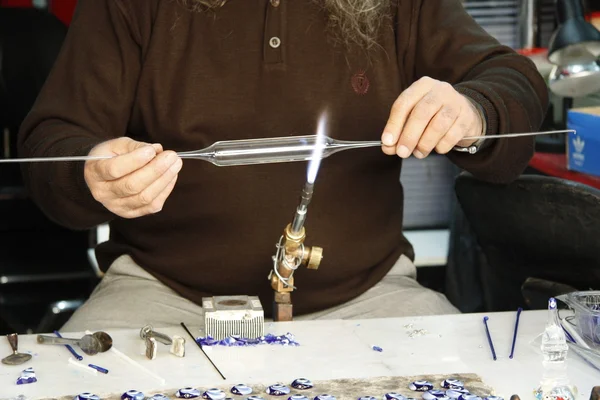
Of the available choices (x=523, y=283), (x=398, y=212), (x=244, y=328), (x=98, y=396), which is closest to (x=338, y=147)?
(x=244, y=328)

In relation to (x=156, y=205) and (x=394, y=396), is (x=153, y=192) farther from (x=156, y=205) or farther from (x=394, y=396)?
(x=394, y=396)

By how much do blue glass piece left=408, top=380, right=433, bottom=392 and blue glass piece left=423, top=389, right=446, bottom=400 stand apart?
0.02 meters

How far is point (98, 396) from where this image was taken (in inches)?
51.3

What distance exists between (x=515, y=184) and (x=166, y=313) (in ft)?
2.88

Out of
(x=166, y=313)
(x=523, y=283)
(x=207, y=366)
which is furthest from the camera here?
(x=523, y=283)

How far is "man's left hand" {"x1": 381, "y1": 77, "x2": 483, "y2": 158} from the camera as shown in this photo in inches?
61.8

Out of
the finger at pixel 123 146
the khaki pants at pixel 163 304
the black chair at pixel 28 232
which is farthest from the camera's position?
the black chair at pixel 28 232

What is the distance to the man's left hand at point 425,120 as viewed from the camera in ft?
5.15

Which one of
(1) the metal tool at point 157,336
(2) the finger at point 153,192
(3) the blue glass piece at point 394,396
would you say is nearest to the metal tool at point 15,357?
(1) the metal tool at point 157,336

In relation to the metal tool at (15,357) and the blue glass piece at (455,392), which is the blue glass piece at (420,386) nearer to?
the blue glass piece at (455,392)

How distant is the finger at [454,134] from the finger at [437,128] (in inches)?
0.5

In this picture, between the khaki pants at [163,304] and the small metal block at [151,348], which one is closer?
the small metal block at [151,348]

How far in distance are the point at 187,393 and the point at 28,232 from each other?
2.55 m

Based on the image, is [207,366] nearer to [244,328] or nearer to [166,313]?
[244,328]
